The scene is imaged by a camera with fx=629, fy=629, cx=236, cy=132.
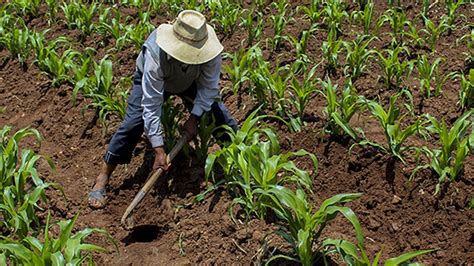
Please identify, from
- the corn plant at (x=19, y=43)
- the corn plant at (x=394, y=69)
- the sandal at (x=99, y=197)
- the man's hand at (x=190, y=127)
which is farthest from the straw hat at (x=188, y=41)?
the corn plant at (x=19, y=43)

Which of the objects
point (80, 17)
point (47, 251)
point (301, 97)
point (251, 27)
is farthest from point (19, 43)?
point (47, 251)

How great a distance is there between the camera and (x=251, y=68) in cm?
490

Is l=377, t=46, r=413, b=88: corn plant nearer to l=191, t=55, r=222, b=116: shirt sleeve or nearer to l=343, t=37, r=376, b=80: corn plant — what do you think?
l=343, t=37, r=376, b=80: corn plant

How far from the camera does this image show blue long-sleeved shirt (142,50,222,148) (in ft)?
12.1

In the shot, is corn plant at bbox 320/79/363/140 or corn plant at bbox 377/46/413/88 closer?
corn plant at bbox 320/79/363/140

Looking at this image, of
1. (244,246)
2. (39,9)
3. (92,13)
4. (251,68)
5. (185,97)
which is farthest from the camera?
(39,9)

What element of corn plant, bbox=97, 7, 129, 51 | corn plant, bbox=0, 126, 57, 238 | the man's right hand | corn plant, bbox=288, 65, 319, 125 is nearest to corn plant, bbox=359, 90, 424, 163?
corn plant, bbox=288, 65, 319, 125

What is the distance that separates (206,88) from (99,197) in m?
1.03

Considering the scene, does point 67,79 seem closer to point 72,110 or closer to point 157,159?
point 72,110

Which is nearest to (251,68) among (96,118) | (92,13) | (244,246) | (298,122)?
(298,122)

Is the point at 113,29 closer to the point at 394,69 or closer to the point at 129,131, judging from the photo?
the point at 129,131

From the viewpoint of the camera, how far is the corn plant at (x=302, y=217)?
3.01 m

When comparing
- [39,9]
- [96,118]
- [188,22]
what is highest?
[188,22]

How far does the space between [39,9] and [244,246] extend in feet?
15.1
